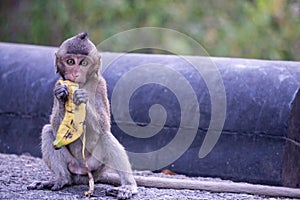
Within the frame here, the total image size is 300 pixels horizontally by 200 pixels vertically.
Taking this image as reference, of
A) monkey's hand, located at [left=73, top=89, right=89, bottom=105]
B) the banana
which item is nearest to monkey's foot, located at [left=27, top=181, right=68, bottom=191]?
the banana

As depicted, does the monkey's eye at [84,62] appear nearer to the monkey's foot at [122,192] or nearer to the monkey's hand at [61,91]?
the monkey's hand at [61,91]

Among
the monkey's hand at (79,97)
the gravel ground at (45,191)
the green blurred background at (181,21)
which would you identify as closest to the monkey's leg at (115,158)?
the gravel ground at (45,191)

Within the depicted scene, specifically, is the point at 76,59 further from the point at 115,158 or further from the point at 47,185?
the point at 47,185

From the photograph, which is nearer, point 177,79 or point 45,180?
point 45,180

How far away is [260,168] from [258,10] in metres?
6.76

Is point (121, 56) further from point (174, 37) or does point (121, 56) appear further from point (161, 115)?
point (174, 37)

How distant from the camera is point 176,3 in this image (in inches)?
537

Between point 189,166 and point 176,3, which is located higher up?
point 176,3

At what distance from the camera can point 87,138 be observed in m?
5.95

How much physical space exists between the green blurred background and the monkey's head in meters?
6.85

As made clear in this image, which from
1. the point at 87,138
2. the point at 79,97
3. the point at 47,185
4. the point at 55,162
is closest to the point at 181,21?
the point at 87,138

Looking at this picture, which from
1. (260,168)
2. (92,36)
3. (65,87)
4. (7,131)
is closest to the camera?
(65,87)

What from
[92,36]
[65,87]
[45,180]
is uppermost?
[92,36]

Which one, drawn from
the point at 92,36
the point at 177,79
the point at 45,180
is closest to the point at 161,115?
the point at 177,79
